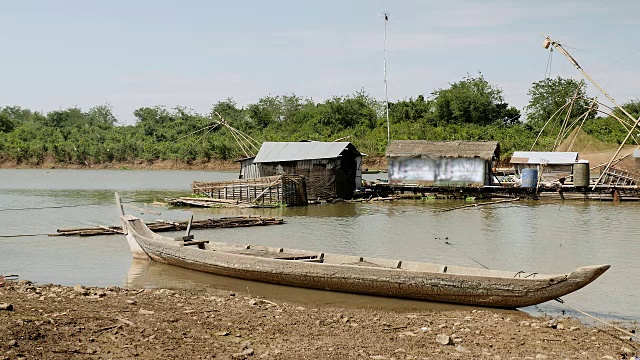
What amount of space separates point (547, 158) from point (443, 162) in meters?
4.78

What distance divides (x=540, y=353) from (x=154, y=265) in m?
7.77

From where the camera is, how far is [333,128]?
52.8 metres

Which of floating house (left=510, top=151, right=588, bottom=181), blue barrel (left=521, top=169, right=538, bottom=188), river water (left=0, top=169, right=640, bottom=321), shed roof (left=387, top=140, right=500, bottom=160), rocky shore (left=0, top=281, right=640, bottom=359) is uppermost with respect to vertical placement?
shed roof (left=387, top=140, right=500, bottom=160)

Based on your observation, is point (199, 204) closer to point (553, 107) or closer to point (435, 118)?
point (435, 118)

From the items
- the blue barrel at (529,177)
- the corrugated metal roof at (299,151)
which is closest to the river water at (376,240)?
the blue barrel at (529,177)

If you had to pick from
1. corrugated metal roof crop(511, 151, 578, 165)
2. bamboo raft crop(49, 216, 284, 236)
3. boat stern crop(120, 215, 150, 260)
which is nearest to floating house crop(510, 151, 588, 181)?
corrugated metal roof crop(511, 151, 578, 165)

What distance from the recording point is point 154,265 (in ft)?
43.1

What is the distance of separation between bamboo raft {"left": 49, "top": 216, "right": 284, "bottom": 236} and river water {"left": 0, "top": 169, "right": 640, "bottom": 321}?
0.99ft

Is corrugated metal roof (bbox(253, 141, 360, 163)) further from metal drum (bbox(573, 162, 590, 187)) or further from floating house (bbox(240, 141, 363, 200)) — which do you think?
metal drum (bbox(573, 162, 590, 187))

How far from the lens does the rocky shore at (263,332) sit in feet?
22.8

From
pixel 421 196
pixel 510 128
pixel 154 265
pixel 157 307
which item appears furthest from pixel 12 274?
pixel 510 128

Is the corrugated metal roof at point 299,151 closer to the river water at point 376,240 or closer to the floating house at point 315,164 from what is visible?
the floating house at point 315,164

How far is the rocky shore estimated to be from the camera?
22.8ft

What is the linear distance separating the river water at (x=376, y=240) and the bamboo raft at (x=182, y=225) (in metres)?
0.30
